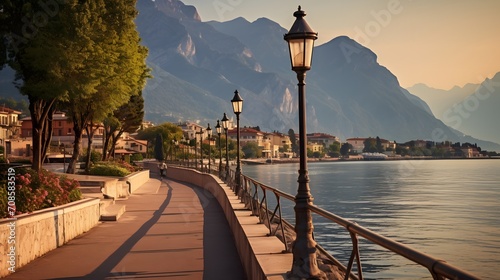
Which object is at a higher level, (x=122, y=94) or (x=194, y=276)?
(x=122, y=94)

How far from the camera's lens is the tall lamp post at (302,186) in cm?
708

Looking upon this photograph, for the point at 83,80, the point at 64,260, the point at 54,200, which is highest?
the point at 83,80

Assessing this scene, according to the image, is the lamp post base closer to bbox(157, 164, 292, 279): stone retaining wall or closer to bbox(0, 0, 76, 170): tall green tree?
bbox(157, 164, 292, 279): stone retaining wall

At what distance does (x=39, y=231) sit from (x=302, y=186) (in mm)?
7242

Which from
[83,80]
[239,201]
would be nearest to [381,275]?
[239,201]

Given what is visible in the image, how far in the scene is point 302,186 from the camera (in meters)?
7.83

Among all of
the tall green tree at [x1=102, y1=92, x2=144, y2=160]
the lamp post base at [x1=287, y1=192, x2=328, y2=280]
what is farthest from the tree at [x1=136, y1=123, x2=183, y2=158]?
the lamp post base at [x1=287, y1=192, x2=328, y2=280]

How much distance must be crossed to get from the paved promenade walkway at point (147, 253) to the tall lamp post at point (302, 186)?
3298 millimetres

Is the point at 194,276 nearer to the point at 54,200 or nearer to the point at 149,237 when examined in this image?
the point at 149,237

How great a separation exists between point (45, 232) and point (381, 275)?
17.8 meters

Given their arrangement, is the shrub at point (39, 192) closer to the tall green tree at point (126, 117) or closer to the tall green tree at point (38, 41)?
the tall green tree at point (38, 41)

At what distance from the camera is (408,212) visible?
5512cm

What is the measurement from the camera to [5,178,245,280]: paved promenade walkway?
421 inches

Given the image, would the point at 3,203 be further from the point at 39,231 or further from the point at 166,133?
the point at 166,133
